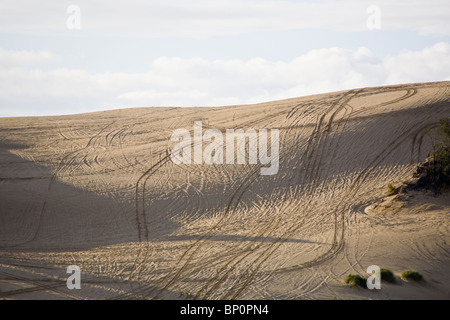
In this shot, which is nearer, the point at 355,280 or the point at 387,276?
the point at 355,280

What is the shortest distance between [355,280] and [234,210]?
8258 mm

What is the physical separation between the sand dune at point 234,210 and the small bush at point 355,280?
299mm

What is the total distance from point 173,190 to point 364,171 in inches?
367

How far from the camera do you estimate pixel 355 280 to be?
12273 mm

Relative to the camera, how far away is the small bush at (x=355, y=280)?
12.2m

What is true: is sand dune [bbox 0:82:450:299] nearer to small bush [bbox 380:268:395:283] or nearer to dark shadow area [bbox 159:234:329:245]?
dark shadow area [bbox 159:234:329:245]

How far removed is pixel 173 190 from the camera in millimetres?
21531

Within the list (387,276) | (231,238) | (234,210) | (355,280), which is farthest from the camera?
(234,210)

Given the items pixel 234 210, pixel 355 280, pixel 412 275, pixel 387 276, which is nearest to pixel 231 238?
pixel 234 210

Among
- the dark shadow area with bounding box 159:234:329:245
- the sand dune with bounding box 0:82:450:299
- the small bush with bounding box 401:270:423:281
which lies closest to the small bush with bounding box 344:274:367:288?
the sand dune with bounding box 0:82:450:299

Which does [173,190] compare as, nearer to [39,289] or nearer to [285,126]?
[285,126]

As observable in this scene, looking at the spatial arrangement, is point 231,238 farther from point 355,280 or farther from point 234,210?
point 355,280
